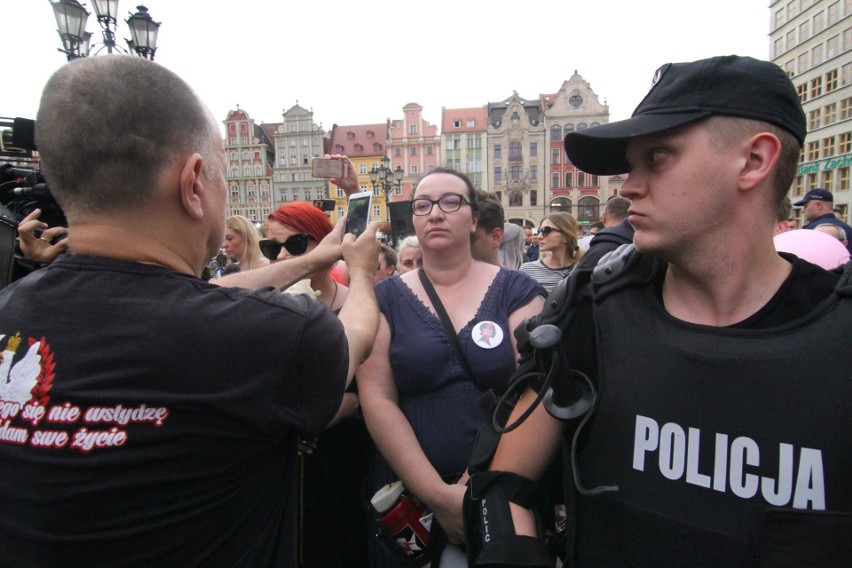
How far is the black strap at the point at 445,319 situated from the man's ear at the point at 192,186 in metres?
1.26

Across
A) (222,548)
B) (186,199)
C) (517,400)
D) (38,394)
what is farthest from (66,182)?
(517,400)

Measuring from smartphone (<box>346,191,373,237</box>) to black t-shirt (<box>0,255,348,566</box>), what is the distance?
107 centimetres

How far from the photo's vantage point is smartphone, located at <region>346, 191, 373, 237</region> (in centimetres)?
217

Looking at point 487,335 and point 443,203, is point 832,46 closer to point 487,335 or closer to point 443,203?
point 443,203

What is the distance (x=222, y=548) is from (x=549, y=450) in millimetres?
889

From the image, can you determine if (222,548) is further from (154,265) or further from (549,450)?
(549,450)

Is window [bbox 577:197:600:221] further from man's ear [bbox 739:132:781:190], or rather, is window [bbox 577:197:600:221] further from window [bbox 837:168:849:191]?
man's ear [bbox 739:132:781:190]

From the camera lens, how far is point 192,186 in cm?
113

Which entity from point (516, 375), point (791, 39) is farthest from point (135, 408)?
point (791, 39)

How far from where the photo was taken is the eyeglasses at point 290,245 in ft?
9.00

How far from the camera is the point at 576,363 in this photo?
136 cm

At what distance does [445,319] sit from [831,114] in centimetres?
4601

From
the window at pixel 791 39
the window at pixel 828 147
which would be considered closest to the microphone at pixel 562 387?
the window at pixel 828 147

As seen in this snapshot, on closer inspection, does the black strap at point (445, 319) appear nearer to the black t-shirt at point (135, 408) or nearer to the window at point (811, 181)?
the black t-shirt at point (135, 408)
